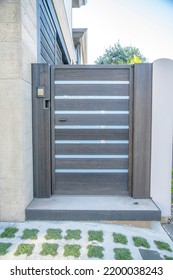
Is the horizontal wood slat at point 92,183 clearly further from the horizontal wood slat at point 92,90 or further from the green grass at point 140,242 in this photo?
the horizontal wood slat at point 92,90

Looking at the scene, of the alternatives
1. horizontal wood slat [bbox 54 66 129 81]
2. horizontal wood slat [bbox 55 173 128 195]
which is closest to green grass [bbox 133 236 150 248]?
horizontal wood slat [bbox 55 173 128 195]

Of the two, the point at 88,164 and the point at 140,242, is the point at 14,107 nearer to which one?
the point at 88,164

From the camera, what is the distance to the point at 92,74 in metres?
3.01

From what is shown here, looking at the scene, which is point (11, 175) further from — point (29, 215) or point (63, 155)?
point (63, 155)

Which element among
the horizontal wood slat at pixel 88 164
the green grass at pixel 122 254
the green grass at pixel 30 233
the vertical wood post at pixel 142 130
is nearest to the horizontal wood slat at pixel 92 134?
the vertical wood post at pixel 142 130

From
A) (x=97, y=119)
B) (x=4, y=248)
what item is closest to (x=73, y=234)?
(x=4, y=248)

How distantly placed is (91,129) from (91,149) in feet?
0.91

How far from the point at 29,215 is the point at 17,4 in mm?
2372

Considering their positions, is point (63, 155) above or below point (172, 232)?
above

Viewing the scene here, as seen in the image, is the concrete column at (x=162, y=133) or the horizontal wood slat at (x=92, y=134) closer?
the concrete column at (x=162, y=133)

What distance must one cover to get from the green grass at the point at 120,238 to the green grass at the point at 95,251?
0.22m

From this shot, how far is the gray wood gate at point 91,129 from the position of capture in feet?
9.59

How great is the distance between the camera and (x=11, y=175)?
2609 mm

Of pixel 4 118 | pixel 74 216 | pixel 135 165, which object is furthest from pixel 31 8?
pixel 74 216
